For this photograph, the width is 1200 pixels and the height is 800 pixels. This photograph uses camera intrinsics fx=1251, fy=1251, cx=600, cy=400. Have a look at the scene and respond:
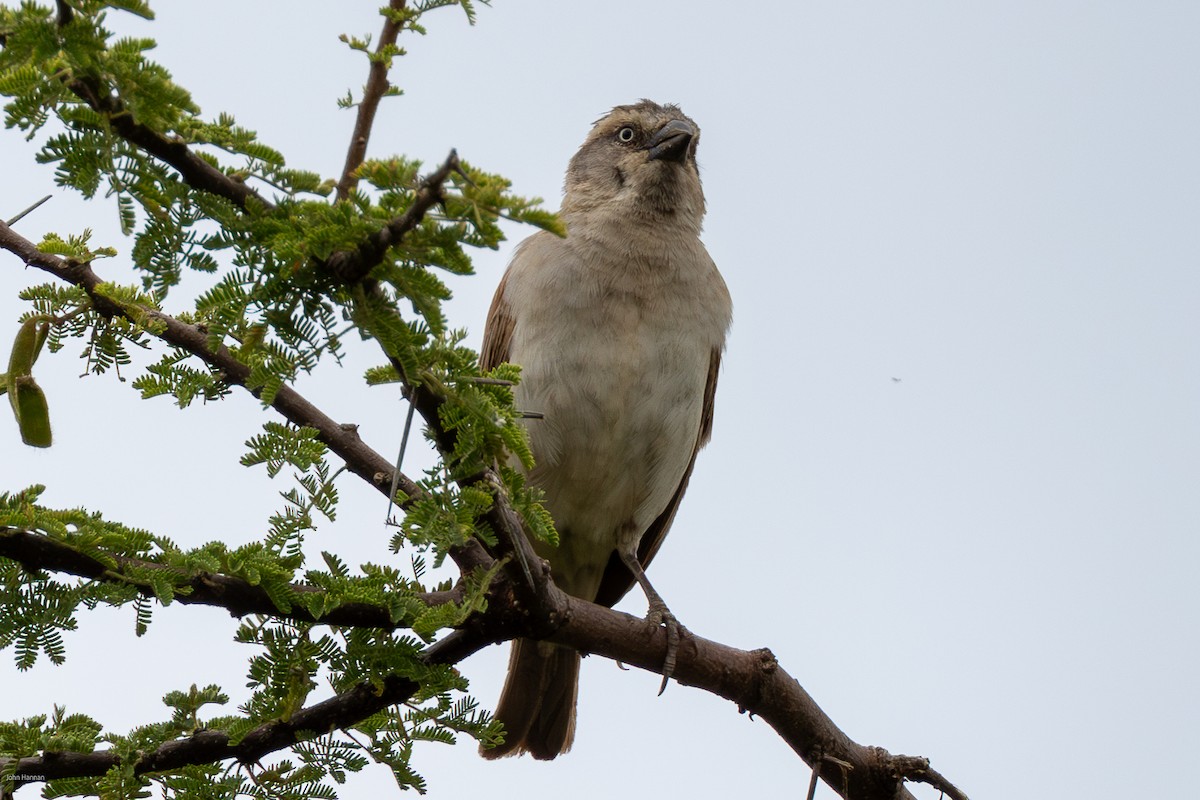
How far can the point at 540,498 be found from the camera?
320cm

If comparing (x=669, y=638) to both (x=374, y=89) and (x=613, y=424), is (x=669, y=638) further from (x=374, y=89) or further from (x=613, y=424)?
(x=374, y=89)

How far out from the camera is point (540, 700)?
5.83 meters

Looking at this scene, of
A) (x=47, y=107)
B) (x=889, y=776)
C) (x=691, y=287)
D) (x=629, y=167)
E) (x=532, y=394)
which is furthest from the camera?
(x=629, y=167)

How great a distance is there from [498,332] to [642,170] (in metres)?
1.23

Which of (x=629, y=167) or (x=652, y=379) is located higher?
(x=629, y=167)

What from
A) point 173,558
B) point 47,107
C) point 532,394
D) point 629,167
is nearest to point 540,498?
point 173,558

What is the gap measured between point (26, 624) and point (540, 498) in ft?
4.21

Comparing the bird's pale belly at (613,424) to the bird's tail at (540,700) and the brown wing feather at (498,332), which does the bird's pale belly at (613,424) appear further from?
the bird's tail at (540,700)

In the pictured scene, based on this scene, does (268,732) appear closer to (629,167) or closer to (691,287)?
(691,287)

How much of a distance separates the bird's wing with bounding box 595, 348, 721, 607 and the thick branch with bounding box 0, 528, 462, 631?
10.0 feet

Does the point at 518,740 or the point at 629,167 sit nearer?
the point at 518,740

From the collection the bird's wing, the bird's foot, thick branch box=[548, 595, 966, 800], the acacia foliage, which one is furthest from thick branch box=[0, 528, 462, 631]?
the bird's wing

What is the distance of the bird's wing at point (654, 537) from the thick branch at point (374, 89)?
3578 millimetres

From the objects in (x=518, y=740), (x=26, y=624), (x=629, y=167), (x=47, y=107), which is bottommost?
(x=26, y=624)
